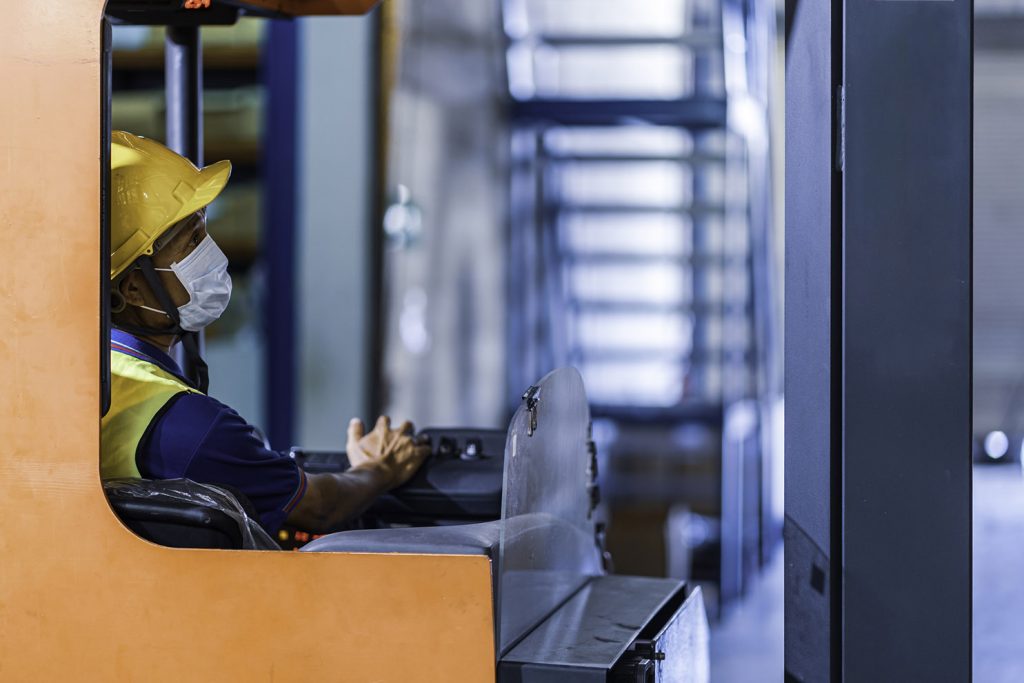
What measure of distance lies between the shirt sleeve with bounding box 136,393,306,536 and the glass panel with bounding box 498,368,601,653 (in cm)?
45

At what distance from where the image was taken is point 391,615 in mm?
1674

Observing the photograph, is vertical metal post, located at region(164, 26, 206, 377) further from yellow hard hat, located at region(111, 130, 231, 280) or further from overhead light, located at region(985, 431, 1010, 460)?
overhead light, located at region(985, 431, 1010, 460)

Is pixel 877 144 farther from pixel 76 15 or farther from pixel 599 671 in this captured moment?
pixel 76 15

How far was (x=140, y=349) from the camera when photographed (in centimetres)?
221

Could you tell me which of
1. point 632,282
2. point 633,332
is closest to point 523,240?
point 632,282

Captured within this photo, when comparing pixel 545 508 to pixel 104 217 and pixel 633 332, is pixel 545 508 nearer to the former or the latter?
pixel 104 217

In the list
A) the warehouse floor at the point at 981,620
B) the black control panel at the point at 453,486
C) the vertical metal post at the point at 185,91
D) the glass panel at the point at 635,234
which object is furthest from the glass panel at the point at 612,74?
the black control panel at the point at 453,486

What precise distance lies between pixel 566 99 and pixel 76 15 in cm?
588

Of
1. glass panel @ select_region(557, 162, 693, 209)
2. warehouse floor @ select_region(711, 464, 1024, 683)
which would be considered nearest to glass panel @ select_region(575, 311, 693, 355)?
glass panel @ select_region(557, 162, 693, 209)

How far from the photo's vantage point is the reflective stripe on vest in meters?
2.05

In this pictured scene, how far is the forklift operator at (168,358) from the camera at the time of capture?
2072mm

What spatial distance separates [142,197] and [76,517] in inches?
23.9

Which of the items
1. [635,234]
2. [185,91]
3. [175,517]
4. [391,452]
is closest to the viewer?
[175,517]

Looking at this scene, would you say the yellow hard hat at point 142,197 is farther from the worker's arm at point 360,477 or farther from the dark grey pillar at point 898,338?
the dark grey pillar at point 898,338
